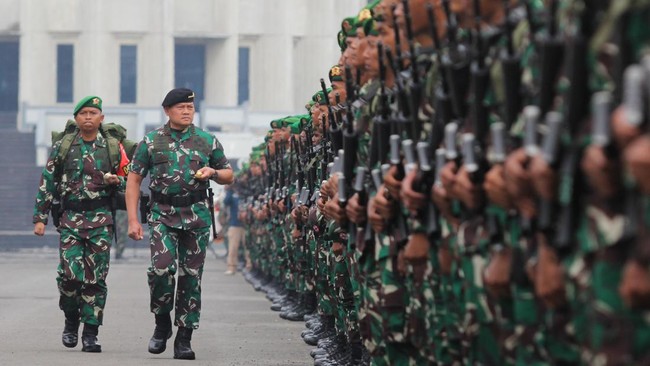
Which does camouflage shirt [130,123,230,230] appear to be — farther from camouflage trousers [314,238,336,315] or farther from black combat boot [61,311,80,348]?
black combat boot [61,311,80,348]

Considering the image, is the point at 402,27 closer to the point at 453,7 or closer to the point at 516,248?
the point at 453,7

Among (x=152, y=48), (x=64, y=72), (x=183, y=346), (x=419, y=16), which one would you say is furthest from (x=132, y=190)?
(x=64, y=72)

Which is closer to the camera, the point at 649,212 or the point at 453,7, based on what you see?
the point at 649,212

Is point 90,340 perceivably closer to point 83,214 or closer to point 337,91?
→ point 83,214

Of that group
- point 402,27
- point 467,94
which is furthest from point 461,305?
point 402,27

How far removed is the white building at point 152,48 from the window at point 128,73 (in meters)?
0.05

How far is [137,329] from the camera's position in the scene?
1600 centimetres

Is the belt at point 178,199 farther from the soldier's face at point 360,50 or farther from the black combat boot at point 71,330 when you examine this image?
the soldier's face at point 360,50

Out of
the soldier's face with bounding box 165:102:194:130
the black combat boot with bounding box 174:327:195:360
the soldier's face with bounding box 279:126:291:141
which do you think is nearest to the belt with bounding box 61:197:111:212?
the soldier's face with bounding box 165:102:194:130

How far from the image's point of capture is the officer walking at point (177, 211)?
12.3 metres

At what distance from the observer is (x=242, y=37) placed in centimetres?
8819

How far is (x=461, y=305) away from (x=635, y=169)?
2.41 meters

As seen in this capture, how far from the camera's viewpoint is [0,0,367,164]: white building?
278 ft

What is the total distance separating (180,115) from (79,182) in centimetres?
126
